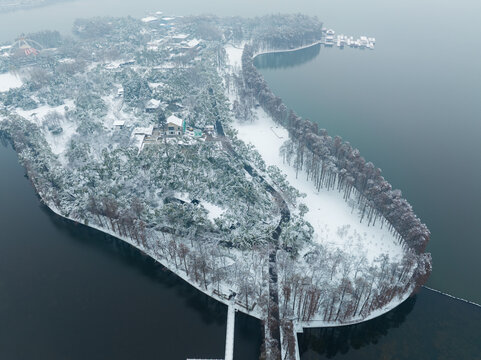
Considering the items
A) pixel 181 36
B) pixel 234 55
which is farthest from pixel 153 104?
pixel 181 36

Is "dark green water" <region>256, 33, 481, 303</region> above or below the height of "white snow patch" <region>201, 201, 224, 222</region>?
above

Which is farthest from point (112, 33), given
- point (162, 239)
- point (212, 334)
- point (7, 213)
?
point (212, 334)

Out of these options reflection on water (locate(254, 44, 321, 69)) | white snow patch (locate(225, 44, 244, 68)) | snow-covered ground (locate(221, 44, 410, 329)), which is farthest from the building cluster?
snow-covered ground (locate(221, 44, 410, 329))

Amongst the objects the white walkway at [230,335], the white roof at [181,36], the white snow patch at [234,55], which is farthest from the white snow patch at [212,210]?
the white roof at [181,36]

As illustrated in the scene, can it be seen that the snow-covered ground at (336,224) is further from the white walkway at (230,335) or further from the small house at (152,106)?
the small house at (152,106)

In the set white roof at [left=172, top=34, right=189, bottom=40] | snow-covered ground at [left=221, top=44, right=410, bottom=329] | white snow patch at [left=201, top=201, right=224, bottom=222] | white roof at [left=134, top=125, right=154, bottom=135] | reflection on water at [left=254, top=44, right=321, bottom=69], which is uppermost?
white roof at [left=172, top=34, right=189, bottom=40]

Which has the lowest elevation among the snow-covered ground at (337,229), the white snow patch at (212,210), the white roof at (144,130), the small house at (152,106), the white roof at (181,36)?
the snow-covered ground at (337,229)

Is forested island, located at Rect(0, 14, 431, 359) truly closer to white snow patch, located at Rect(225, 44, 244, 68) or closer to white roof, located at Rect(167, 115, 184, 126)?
white roof, located at Rect(167, 115, 184, 126)
